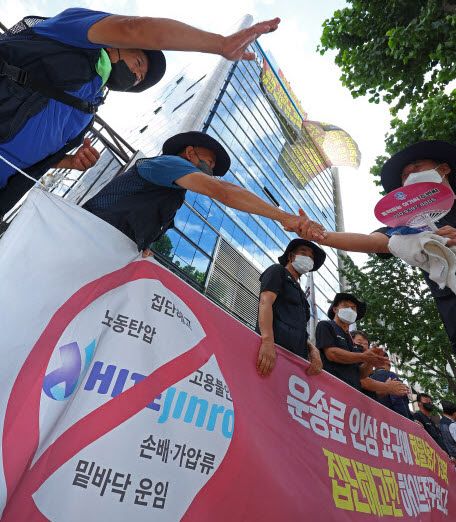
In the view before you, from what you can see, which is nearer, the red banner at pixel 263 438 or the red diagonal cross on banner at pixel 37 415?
the red diagonal cross on banner at pixel 37 415

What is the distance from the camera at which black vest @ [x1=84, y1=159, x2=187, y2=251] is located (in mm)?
1578

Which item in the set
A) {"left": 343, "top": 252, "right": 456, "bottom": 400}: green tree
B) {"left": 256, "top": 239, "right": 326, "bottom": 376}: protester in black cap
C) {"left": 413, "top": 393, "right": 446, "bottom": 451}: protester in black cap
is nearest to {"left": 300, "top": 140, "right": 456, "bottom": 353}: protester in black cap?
{"left": 256, "top": 239, "right": 326, "bottom": 376}: protester in black cap

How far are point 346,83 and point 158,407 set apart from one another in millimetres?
5932

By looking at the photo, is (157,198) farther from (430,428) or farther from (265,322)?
(430,428)

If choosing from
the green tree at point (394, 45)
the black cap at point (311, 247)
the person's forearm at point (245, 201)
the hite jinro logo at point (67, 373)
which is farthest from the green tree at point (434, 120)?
the hite jinro logo at point (67, 373)

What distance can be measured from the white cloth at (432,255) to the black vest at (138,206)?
4.10ft

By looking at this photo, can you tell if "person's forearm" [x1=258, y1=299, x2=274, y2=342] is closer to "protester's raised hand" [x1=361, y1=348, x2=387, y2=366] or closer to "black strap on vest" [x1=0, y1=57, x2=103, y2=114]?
"protester's raised hand" [x1=361, y1=348, x2=387, y2=366]

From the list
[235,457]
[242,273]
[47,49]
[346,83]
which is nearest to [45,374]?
[235,457]

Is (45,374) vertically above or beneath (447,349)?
beneath

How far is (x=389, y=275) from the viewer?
342 inches

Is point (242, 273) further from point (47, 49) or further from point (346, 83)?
point (47, 49)

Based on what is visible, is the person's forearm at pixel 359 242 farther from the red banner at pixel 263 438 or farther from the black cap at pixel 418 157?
the red banner at pixel 263 438

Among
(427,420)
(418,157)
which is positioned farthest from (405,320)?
(418,157)

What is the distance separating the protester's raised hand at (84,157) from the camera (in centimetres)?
187
